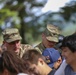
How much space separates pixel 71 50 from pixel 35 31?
49.4ft

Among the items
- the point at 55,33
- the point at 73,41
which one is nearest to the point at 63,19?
the point at 55,33

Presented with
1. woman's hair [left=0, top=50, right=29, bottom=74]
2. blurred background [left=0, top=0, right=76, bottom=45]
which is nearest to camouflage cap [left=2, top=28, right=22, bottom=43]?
woman's hair [left=0, top=50, right=29, bottom=74]

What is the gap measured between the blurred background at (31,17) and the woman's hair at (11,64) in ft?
43.8

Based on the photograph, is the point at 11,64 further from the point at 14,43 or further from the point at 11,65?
the point at 14,43

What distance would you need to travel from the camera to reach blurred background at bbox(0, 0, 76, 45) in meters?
16.7

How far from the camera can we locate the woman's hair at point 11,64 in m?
2.83

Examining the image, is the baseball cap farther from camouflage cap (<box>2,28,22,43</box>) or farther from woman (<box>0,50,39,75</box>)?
woman (<box>0,50,39,75</box>)

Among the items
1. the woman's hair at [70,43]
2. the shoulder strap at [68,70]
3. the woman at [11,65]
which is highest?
the woman at [11,65]

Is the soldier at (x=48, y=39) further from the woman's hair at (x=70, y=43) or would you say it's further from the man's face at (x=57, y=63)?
the woman's hair at (x=70, y=43)

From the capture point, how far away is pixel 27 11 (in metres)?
18.2

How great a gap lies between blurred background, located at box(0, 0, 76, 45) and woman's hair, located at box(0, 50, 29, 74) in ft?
43.8

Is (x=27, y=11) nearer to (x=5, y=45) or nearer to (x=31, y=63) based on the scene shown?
(x=5, y=45)

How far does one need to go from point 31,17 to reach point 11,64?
50.7ft

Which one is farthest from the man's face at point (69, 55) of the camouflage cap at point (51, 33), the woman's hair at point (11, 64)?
the camouflage cap at point (51, 33)
